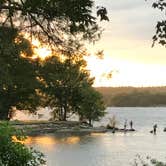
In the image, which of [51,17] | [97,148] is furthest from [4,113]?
[51,17]

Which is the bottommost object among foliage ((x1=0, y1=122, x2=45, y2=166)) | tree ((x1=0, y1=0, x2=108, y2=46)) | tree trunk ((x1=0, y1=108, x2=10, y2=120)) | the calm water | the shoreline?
the calm water

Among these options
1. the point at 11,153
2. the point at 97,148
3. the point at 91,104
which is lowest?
the point at 97,148

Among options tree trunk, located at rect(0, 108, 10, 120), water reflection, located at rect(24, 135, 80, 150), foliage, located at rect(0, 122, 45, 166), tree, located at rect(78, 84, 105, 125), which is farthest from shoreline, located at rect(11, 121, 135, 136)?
foliage, located at rect(0, 122, 45, 166)

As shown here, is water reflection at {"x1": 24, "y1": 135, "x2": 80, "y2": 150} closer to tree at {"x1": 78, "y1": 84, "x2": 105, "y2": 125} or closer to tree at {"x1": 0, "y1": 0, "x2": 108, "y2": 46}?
tree at {"x1": 78, "y1": 84, "x2": 105, "y2": 125}

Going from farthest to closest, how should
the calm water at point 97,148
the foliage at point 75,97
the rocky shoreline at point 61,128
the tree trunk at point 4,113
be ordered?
1. the foliage at point 75,97
2. the rocky shoreline at point 61,128
3. the tree trunk at point 4,113
4. the calm water at point 97,148

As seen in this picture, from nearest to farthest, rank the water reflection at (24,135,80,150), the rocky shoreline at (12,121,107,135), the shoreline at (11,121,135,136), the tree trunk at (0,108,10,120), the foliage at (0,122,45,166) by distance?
1. the foliage at (0,122,45,166)
2. the water reflection at (24,135,80,150)
3. the tree trunk at (0,108,10,120)
4. the rocky shoreline at (12,121,107,135)
5. the shoreline at (11,121,135,136)

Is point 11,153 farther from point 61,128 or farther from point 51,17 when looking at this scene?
point 61,128

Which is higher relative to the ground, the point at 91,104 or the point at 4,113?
the point at 91,104

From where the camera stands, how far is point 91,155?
2689 inches

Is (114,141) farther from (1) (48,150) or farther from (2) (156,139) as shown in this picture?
(1) (48,150)

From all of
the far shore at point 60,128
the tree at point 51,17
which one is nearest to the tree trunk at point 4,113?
the far shore at point 60,128

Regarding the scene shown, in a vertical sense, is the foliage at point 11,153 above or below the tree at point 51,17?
below

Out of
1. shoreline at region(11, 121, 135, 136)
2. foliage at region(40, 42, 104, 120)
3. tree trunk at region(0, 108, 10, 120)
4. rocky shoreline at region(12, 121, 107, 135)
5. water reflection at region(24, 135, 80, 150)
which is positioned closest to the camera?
water reflection at region(24, 135, 80, 150)

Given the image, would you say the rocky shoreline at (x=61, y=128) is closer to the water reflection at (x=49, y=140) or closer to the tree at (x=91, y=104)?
the tree at (x=91, y=104)
